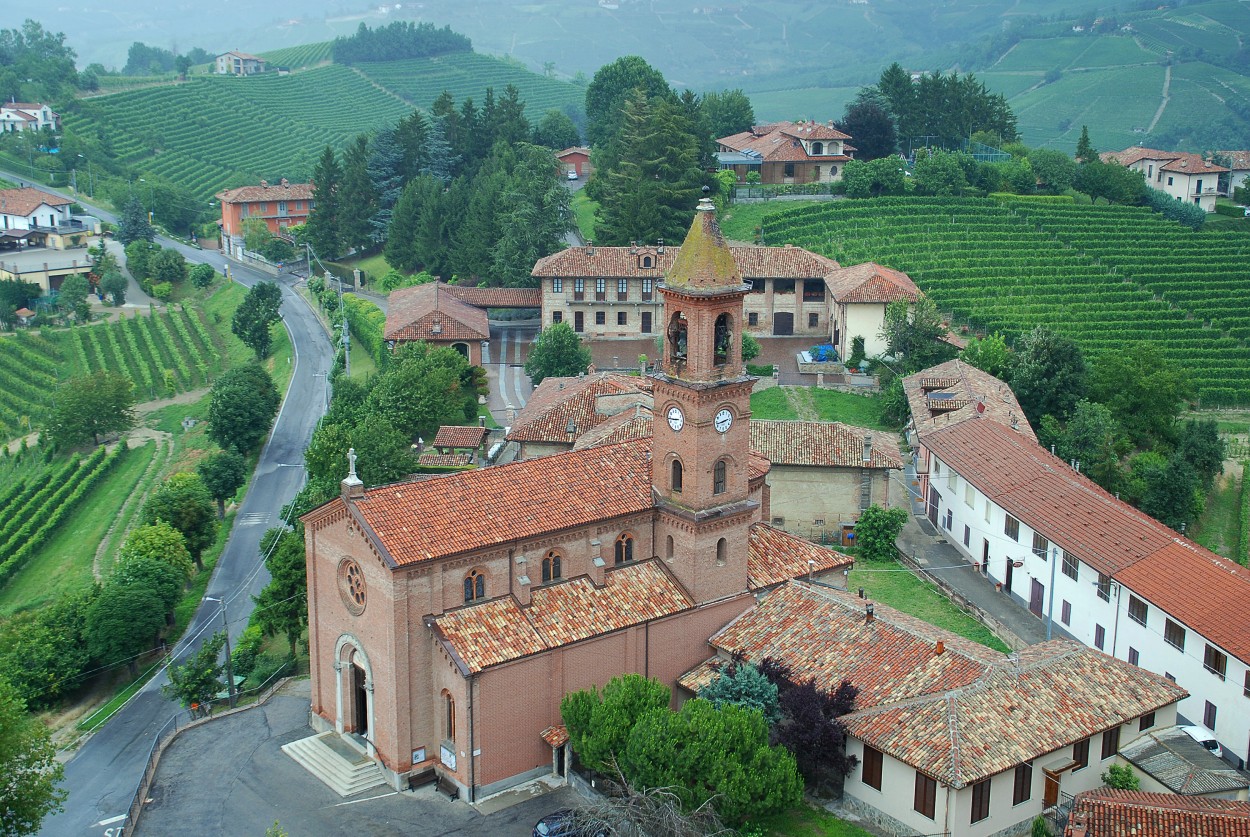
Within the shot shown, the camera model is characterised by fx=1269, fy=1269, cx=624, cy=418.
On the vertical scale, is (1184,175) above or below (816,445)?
above

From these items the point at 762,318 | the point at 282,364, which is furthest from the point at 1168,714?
the point at 282,364

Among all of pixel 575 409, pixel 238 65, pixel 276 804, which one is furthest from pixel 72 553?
pixel 238 65

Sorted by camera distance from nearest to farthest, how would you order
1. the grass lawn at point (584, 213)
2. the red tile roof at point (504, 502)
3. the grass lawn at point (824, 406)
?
1. the red tile roof at point (504, 502)
2. the grass lawn at point (824, 406)
3. the grass lawn at point (584, 213)

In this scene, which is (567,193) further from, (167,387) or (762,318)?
(167,387)

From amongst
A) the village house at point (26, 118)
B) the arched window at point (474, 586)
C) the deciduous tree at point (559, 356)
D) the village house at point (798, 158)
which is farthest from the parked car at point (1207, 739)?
the village house at point (26, 118)

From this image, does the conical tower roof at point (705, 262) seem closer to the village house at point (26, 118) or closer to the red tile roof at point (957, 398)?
the red tile roof at point (957, 398)

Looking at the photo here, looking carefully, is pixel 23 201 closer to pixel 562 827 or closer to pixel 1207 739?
pixel 562 827
